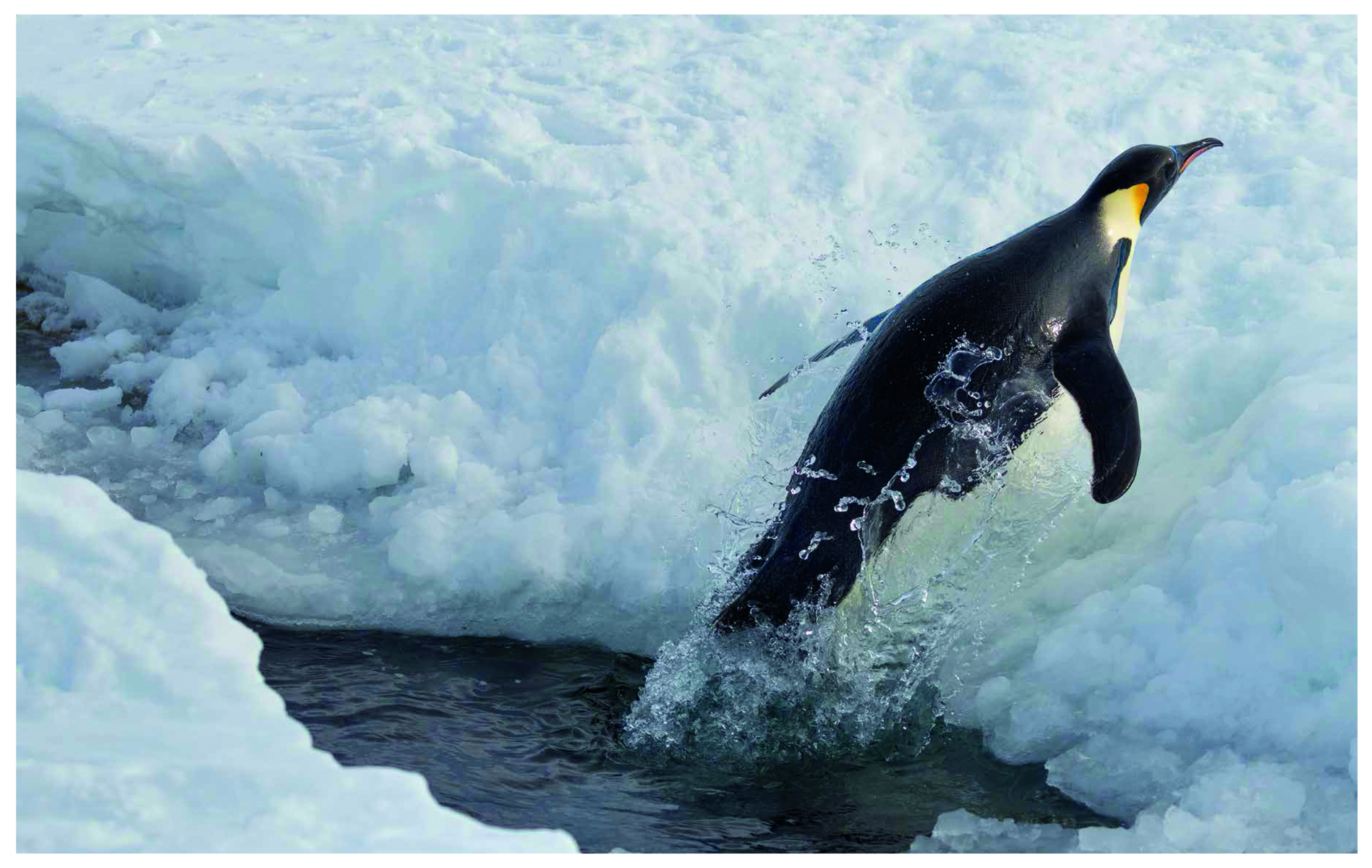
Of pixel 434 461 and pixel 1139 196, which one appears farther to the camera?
pixel 434 461

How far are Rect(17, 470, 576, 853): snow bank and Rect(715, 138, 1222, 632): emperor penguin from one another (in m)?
1.40

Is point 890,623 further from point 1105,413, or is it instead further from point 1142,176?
point 1142,176

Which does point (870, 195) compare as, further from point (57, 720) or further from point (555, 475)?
point (57, 720)

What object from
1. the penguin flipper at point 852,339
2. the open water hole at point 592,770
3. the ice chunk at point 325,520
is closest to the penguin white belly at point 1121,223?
the penguin flipper at point 852,339

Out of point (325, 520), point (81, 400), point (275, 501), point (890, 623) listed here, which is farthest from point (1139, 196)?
point (81, 400)

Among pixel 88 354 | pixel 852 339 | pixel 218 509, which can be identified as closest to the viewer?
pixel 852 339

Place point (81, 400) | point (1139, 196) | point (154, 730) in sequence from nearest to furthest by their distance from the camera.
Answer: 1. point (154, 730)
2. point (1139, 196)
3. point (81, 400)

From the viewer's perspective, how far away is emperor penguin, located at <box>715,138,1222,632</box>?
10.9 ft

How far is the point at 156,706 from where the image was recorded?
222cm

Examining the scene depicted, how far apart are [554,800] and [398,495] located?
167cm

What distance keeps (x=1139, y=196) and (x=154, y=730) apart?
3154 mm

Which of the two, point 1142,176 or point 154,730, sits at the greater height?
point 1142,176

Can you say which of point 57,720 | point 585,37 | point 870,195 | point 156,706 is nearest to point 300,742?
point 156,706

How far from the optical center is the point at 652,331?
452 centimetres
